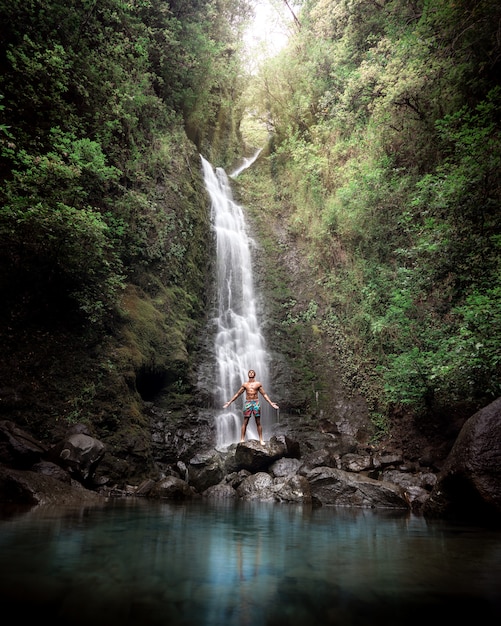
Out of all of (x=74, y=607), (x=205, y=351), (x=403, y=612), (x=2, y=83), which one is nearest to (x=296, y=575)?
(x=403, y=612)

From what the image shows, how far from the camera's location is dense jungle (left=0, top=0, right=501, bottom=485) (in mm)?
7668

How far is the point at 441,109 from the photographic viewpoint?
10.8 meters

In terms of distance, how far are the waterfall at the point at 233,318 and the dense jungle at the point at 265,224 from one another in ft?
1.82

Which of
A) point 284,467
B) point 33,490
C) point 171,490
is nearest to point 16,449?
point 33,490

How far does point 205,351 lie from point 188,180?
294 inches

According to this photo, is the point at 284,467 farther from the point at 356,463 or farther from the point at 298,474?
the point at 356,463

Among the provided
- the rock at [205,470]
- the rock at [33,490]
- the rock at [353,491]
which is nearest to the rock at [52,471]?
the rock at [33,490]

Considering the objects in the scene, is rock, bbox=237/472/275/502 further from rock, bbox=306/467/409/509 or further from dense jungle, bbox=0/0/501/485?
dense jungle, bbox=0/0/501/485

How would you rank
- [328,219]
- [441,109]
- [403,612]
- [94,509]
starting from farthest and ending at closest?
[328,219], [441,109], [94,509], [403,612]

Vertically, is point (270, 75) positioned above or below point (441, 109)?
above

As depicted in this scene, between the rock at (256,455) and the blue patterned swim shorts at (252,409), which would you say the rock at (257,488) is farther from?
the blue patterned swim shorts at (252,409)

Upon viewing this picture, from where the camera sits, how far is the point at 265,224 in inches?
755

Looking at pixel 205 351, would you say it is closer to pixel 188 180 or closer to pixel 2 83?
pixel 188 180

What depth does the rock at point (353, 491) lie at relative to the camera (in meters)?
7.25
